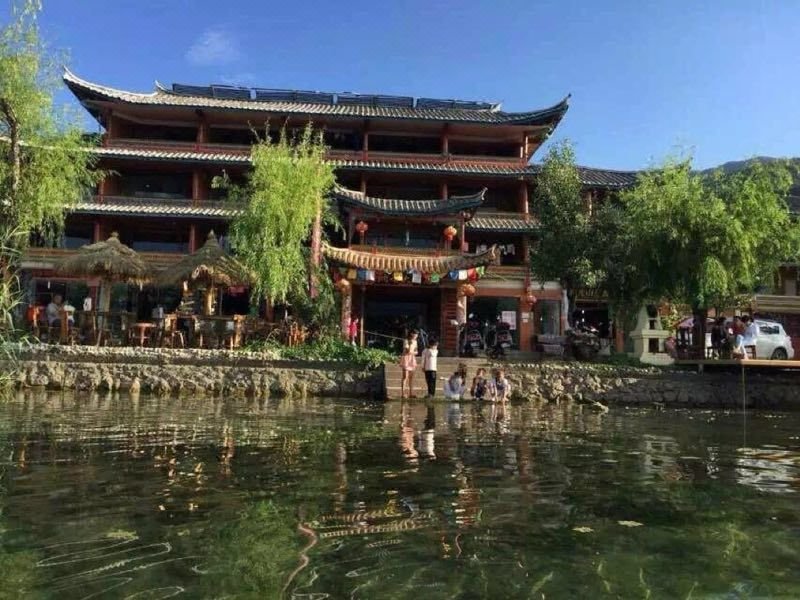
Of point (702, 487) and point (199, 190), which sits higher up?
point (199, 190)

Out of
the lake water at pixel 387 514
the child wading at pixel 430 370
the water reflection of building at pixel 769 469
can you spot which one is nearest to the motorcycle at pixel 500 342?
the child wading at pixel 430 370

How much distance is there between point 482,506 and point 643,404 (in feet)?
44.3

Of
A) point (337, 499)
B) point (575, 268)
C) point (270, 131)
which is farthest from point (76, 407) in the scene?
point (270, 131)

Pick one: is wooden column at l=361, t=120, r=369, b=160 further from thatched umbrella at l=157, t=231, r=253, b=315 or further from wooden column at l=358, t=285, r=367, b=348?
thatched umbrella at l=157, t=231, r=253, b=315

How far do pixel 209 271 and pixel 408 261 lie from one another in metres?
7.16

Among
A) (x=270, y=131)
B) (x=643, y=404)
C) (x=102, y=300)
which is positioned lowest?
(x=643, y=404)

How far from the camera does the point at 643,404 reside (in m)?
17.2

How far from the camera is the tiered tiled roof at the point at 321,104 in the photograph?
89.9 ft

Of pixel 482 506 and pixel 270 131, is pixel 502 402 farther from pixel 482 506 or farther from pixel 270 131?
pixel 270 131

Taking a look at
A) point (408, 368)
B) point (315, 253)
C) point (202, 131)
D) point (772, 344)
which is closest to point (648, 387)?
point (772, 344)

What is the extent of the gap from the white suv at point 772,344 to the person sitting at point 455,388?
1100 cm

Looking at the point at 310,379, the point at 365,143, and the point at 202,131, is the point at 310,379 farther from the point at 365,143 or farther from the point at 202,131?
the point at 202,131

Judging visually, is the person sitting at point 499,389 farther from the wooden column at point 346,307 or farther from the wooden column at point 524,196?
the wooden column at point 524,196

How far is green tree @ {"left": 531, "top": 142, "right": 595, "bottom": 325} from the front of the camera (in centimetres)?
2103
